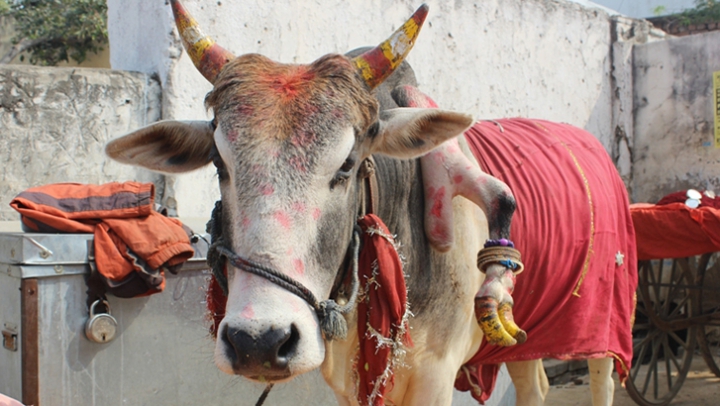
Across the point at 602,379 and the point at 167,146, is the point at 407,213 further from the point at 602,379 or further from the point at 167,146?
the point at 602,379

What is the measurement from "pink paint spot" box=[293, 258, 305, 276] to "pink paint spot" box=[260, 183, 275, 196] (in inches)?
7.2

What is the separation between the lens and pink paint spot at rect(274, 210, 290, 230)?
6.13ft

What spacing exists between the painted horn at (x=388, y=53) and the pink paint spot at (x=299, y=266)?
633mm

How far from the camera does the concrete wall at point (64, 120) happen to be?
13.4 feet

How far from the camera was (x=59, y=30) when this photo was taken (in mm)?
10234

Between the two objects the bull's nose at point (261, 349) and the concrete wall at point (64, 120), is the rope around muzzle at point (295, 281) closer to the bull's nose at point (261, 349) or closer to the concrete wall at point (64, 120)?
the bull's nose at point (261, 349)

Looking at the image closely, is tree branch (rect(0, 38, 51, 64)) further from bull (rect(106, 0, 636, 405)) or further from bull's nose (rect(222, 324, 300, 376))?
bull's nose (rect(222, 324, 300, 376))

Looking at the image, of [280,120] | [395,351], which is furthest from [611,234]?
[280,120]

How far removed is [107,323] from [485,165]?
5.66 ft

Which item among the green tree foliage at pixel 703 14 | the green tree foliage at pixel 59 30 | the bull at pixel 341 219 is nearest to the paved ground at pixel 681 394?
the bull at pixel 341 219

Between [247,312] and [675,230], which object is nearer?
[247,312]

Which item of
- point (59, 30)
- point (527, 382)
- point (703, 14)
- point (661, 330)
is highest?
point (703, 14)

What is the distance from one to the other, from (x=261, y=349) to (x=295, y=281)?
20 cm

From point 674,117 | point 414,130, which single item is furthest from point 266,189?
point 674,117
